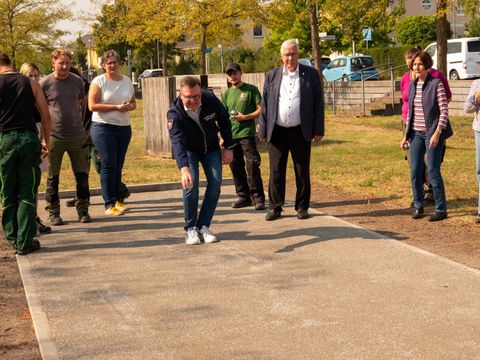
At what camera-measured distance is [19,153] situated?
827 centimetres

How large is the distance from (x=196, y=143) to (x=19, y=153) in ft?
5.43

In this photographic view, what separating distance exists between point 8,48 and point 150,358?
37.2m

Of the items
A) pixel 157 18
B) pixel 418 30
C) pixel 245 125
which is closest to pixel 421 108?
pixel 245 125

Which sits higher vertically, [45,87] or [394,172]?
[45,87]

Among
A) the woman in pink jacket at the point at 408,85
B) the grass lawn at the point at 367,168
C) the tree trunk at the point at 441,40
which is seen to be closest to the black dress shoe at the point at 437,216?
the grass lawn at the point at 367,168

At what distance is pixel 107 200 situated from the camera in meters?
10.4

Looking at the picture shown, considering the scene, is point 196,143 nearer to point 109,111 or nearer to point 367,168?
point 109,111

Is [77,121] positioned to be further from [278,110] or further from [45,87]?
[278,110]

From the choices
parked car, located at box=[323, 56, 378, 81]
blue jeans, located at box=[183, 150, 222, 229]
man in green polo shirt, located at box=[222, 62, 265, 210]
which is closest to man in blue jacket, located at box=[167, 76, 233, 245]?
blue jeans, located at box=[183, 150, 222, 229]

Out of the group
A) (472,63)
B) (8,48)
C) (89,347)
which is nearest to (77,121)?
(89,347)

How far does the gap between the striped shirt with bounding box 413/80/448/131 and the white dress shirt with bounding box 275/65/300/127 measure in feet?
4.16

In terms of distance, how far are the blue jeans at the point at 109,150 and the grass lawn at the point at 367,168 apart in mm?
2509

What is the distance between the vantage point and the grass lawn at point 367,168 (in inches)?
450

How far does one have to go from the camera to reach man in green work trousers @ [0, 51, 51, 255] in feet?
27.1
